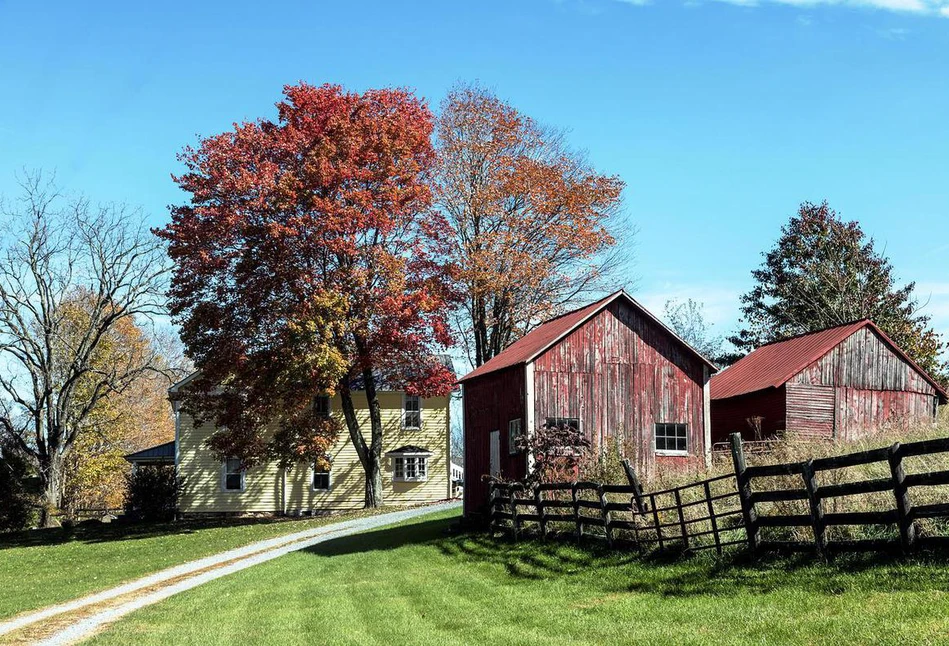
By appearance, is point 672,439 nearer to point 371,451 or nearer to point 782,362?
point 782,362

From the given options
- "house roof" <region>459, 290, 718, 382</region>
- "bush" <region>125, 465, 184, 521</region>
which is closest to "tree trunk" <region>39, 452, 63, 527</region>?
"bush" <region>125, 465, 184, 521</region>

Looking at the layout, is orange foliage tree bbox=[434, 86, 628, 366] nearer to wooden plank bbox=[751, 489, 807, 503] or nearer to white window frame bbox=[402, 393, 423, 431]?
white window frame bbox=[402, 393, 423, 431]

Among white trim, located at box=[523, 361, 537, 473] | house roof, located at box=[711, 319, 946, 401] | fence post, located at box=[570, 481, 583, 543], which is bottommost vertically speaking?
fence post, located at box=[570, 481, 583, 543]

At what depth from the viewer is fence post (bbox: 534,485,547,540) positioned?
21344 mm

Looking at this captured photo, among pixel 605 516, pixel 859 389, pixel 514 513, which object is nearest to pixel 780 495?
pixel 605 516

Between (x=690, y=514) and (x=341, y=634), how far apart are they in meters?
6.79

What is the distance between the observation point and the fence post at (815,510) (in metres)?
13.0

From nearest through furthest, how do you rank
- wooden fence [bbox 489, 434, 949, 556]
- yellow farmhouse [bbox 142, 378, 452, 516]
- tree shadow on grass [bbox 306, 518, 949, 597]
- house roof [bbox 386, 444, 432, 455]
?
tree shadow on grass [bbox 306, 518, 949, 597]
wooden fence [bbox 489, 434, 949, 556]
yellow farmhouse [bbox 142, 378, 452, 516]
house roof [bbox 386, 444, 432, 455]

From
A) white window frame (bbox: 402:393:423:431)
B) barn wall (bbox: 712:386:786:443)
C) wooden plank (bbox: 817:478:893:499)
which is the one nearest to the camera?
wooden plank (bbox: 817:478:893:499)

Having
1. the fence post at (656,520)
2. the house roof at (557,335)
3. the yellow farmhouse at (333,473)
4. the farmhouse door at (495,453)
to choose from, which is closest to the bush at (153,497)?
the yellow farmhouse at (333,473)

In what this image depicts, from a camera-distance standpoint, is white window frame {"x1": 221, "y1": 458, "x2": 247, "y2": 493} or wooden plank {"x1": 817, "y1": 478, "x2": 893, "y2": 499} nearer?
wooden plank {"x1": 817, "y1": 478, "x2": 893, "y2": 499}

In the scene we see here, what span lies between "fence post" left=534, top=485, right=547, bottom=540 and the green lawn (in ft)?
33.1

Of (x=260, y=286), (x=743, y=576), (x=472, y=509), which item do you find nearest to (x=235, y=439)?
(x=260, y=286)

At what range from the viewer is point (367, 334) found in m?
38.7
